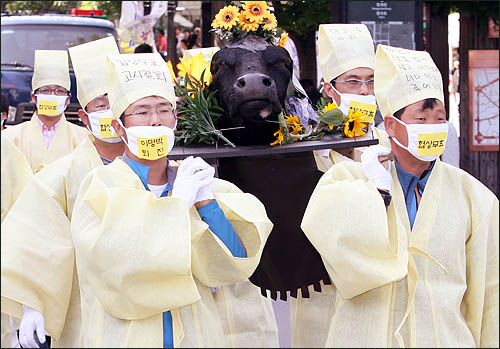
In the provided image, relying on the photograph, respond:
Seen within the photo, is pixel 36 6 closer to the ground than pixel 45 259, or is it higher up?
higher up

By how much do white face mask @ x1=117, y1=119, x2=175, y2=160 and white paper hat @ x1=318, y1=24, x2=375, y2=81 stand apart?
96.0 inches

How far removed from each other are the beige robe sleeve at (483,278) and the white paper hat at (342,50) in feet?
7.55

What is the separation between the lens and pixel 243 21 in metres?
5.14

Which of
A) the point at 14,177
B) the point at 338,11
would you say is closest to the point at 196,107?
the point at 14,177

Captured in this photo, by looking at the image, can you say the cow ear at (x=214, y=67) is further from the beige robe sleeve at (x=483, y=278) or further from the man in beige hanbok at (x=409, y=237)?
the beige robe sleeve at (x=483, y=278)

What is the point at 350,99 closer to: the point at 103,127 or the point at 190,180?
the point at 103,127

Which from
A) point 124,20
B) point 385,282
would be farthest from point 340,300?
point 124,20

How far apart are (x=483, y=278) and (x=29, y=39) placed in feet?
29.4

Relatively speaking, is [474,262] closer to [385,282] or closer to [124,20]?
[385,282]

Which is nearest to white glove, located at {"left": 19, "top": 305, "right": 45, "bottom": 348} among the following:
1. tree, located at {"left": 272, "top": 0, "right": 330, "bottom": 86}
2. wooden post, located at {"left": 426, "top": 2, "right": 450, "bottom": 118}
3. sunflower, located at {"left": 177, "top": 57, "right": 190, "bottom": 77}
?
sunflower, located at {"left": 177, "top": 57, "right": 190, "bottom": 77}

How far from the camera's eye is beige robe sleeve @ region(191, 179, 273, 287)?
359 centimetres

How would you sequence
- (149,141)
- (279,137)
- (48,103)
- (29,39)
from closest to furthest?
1. (149,141)
2. (279,137)
3. (48,103)
4. (29,39)

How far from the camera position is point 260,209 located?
3.81 metres

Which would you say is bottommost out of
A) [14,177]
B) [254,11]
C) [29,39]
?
[14,177]
